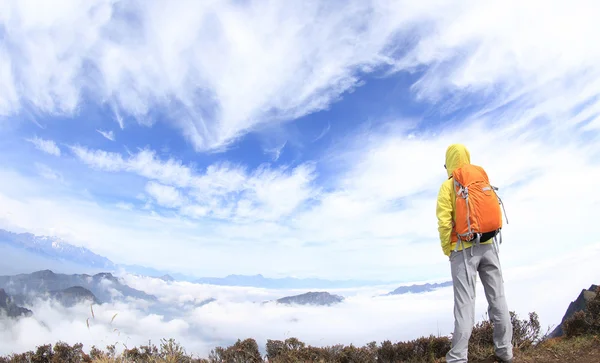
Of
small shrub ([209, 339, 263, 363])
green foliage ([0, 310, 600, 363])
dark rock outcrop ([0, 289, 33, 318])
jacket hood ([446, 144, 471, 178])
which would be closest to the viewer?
jacket hood ([446, 144, 471, 178])

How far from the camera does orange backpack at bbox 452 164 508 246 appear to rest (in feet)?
14.4

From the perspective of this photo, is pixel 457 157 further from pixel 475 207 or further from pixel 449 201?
pixel 475 207

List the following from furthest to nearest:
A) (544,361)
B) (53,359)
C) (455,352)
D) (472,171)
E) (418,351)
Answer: (53,359), (418,351), (544,361), (472,171), (455,352)

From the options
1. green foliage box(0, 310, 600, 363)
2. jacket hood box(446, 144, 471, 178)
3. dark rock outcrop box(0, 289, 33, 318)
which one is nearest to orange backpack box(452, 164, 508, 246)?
jacket hood box(446, 144, 471, 178)

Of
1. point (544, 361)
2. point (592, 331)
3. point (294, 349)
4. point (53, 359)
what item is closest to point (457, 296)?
point (544, 361)

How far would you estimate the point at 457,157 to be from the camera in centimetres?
493

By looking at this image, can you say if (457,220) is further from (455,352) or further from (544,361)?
(544,361)

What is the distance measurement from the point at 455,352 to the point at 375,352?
3.41 m

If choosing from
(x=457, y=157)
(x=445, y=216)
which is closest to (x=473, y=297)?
(x=445, y=216)

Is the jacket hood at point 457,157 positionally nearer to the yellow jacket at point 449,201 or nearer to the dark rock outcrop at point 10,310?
the yellow jacket at point 449,201

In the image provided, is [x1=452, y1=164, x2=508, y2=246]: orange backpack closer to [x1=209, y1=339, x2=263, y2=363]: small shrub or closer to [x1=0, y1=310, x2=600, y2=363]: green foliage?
[x1=0, y1=310, x2=600, y2=363]: green foliage

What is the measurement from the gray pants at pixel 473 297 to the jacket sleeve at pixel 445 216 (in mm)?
153

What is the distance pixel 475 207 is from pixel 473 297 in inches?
43.1

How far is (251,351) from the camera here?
25.7ft
